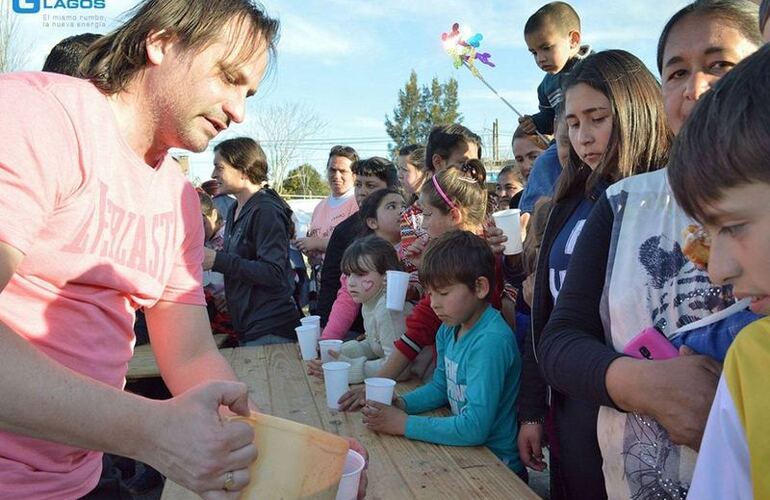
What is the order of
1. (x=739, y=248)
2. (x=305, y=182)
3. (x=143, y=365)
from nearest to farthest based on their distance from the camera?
(x=739, y=248) < (x=143, y=365) < (x=305, y=182)

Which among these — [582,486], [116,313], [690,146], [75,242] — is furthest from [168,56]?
[582,486]

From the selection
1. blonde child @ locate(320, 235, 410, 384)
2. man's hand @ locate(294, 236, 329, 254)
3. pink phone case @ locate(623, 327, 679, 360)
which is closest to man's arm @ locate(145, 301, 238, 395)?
pink phone case @ locate(623, 327, 679, 360)

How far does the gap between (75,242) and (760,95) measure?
1.25 metres

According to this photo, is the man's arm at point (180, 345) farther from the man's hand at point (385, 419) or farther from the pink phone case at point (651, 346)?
the pink phone case at point (651, 346)

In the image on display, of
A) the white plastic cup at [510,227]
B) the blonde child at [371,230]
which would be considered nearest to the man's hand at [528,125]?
the blonde child at [371,230]

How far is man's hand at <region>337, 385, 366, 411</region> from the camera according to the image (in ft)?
7.88

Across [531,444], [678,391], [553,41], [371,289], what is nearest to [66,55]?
[371,289]

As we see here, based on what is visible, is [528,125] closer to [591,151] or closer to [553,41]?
[553,41]

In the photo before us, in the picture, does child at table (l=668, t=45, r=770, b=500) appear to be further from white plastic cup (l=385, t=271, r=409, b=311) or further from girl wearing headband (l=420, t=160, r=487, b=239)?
girl wearing headband (l=420, t=160, r=487, b=239)

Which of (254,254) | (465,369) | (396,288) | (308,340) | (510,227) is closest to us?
(465,369)

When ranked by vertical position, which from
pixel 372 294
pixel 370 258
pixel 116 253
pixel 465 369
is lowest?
pixel 465 369

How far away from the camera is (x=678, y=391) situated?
101 centimetres

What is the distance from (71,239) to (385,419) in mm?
1324

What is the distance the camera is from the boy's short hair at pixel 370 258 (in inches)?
129
